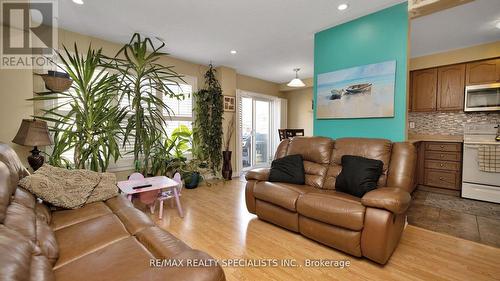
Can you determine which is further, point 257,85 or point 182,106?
point 257,85

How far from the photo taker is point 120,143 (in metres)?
3.44

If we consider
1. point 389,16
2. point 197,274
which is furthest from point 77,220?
point 389,16

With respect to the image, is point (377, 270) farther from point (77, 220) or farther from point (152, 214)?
point (152, 214)

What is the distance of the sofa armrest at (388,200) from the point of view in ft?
5.23

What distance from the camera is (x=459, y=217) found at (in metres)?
2.63

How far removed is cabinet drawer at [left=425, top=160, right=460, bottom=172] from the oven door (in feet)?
0.53

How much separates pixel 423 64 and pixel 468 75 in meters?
0.68

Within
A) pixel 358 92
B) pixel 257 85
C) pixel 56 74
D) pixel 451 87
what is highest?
pixel 257 85

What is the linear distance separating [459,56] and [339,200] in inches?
150

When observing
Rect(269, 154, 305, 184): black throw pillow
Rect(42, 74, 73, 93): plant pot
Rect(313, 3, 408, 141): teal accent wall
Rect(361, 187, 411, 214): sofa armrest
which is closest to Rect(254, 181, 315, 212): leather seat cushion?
Rect(269, 154, 305, 184): black throw pillow

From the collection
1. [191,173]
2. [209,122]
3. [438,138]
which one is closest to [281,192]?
[191,173]

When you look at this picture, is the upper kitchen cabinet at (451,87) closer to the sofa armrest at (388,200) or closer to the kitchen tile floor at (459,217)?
the kitchen tile floor at (459,217)

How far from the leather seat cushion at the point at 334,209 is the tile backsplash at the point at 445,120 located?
3.38 metres

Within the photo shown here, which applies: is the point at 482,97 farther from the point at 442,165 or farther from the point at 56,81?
the point at 56,81
